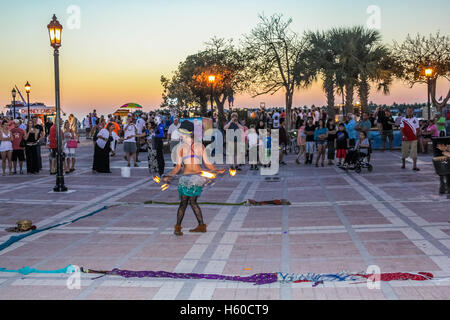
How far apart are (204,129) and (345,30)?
1639 centimetres

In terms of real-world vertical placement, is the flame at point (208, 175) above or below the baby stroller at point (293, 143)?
below

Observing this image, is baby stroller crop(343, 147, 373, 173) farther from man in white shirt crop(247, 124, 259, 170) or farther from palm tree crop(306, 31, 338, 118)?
palm tree crop(306, 31, 338, 118)

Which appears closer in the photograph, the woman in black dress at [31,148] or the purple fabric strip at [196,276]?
the purple fabric strip at [196,276]

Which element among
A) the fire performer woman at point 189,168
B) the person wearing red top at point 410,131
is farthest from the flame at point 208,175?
the person wearing red top at point 410,131

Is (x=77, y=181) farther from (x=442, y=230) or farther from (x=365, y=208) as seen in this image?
(x=442, y=230)

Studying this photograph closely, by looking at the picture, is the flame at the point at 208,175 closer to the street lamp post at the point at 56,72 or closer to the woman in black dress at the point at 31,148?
the street lamp post at the point at 56,72

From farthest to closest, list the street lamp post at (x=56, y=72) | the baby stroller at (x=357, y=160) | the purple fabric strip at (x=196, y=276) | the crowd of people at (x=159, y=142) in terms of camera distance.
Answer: the crowd of people at (x=159, y=142) < the baby stroller at (x=357, y=160) < the street lamp post at (x=56, y=72) < the purple fabric strip at (x=196, y=276)

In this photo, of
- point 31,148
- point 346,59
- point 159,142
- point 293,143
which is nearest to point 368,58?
point 346,59

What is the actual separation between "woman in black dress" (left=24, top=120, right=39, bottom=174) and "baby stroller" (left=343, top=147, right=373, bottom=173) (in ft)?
34.2

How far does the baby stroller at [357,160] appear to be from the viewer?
16188 millimetres

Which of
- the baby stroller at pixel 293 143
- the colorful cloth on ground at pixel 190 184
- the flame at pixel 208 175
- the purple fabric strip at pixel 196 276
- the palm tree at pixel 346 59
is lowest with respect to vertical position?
the purple fabric strip at pixel 196 276

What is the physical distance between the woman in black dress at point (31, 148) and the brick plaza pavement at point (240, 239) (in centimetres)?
391

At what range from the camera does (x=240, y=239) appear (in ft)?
26.1
